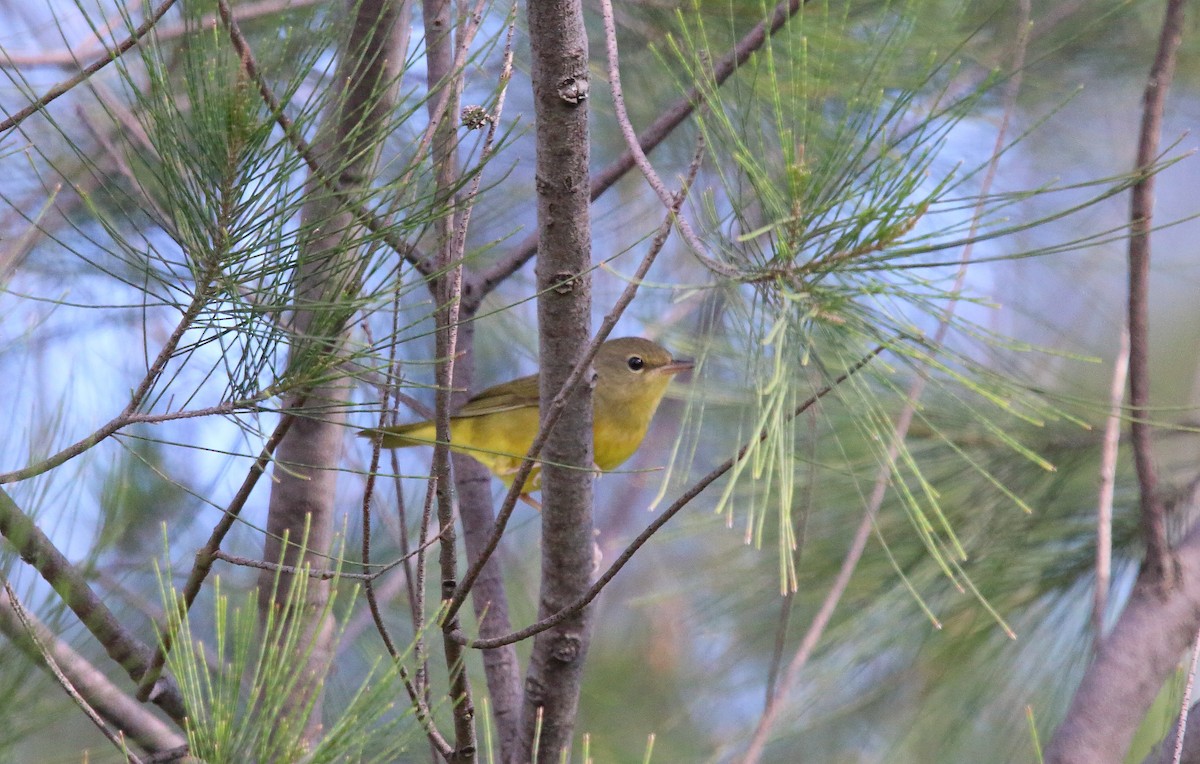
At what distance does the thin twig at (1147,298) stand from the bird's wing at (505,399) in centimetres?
186

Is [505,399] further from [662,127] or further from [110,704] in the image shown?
[110,704]

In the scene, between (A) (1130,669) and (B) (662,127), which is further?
(B) (662,127)

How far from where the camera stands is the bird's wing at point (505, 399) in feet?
11.8

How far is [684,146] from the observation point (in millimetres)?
3875

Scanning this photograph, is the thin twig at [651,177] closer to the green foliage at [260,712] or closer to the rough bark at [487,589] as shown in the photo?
the green foliage at [260,712]

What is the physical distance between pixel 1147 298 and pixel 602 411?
180 centimetres

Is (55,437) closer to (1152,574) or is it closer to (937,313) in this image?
(937,313)

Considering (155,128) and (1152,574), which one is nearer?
(155,128)

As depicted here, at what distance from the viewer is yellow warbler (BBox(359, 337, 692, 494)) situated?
141 inches

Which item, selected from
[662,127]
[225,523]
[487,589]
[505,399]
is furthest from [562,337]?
[505,399]

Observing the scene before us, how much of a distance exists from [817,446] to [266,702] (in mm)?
1981

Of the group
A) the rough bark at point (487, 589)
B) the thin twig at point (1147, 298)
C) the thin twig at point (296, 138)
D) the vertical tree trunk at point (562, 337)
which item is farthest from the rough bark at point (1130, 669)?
the thin twig at point (296, 138)

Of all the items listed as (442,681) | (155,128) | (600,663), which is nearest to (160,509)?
(442,681)

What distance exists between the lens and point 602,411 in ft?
11.7
